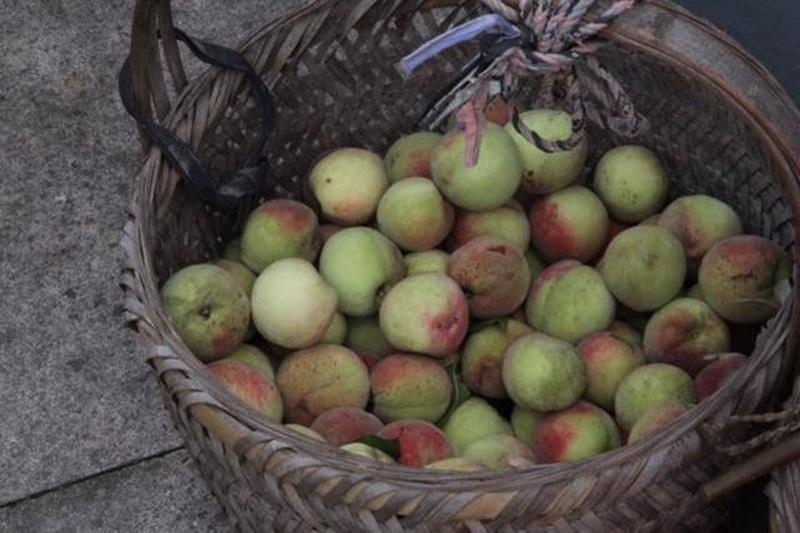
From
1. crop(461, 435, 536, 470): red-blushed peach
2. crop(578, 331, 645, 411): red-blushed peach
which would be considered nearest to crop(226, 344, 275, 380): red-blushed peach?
crop(461, 435, 536, 470): red-blushed peach

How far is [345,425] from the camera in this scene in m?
1.70

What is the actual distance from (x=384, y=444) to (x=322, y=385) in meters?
0.20

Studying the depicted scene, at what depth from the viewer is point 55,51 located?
2832 mm

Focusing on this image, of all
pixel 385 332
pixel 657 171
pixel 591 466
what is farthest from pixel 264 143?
pixel 591 466

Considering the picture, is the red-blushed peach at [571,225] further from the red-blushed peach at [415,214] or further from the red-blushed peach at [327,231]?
the red-blushed peach at [327,231]

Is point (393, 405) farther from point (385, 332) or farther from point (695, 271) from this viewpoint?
point (695, 271)

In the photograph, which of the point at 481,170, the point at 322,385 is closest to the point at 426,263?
the point at 481,170

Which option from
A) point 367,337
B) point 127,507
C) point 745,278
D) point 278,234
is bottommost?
point 127,507

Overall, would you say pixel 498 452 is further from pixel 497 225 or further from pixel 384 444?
pixel 497 225

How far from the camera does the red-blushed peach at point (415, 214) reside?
192 cm

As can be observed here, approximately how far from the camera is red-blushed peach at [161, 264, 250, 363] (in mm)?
1754

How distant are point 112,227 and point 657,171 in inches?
45.8

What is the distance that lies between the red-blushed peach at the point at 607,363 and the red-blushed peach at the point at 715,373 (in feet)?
0.41

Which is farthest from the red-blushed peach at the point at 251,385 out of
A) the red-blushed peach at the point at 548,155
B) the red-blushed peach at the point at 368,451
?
the red-blushed peach at the point at 548,155
